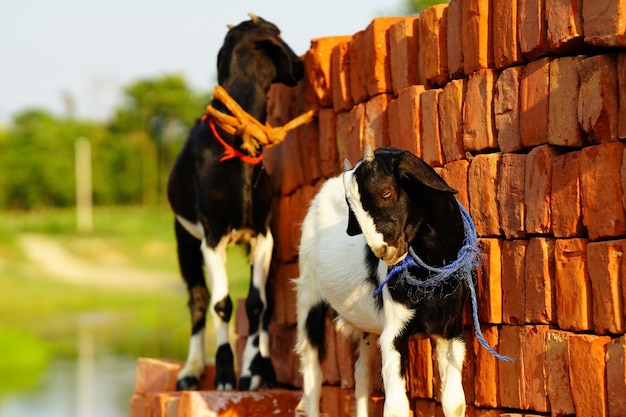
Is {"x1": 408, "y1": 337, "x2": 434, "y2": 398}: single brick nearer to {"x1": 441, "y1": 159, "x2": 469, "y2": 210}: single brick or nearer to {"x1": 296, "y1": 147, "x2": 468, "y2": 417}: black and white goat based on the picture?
{"x1": 296, "y1": 147, "x2": 468, "y2": 417}: black and white goat

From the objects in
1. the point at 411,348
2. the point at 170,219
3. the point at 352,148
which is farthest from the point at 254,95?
the point at 170,219

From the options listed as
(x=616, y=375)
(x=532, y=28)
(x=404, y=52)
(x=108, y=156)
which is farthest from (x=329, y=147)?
A: (x=108, y=156)

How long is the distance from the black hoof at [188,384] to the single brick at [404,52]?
2735 millimetres

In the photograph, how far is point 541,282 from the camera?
15.7 ft

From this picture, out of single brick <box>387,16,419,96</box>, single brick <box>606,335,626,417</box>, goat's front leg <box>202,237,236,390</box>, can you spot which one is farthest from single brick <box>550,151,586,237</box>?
goat's front leg <box>202,237,236,390</box>

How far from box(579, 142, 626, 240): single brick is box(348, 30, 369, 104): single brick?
2.11 m

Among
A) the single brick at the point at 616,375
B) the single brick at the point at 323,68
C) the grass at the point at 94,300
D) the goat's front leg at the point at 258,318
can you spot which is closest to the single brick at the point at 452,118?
the single brick at the point at 616,375

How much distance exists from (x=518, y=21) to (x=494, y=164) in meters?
0.61

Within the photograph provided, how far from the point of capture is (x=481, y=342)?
4.98m

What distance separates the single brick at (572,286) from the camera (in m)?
4.56

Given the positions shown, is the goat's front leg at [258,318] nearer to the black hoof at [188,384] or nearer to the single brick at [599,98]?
the black hoof at [188,384]

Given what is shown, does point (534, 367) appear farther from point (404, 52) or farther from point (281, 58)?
point (281, 58)

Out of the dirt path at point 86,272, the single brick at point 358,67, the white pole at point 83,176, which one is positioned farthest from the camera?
the white pole at point 83,176

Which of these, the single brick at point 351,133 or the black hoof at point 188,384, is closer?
the single brick at point 351,133
